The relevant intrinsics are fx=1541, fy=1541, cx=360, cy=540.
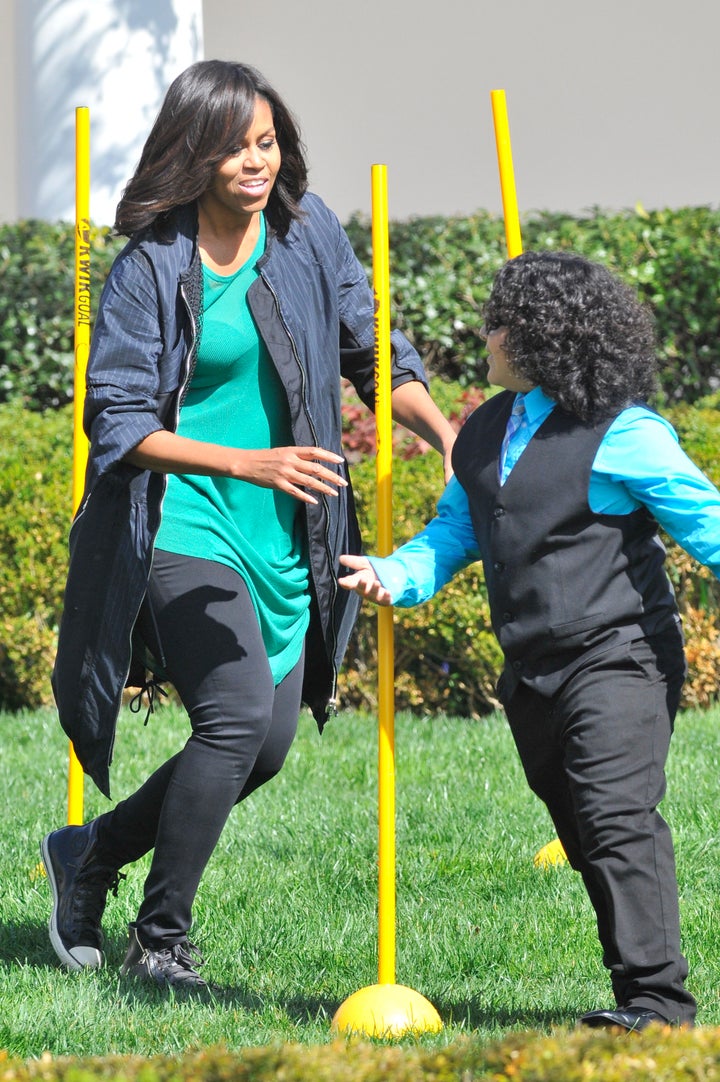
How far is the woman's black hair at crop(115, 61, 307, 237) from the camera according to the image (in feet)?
10.1

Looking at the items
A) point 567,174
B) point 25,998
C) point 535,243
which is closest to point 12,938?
point 25,998

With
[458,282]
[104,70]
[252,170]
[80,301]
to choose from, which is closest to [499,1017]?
[252,170]

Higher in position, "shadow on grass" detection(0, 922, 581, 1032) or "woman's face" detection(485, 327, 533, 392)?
"woman's face" detection(485, 327, 533, 392)

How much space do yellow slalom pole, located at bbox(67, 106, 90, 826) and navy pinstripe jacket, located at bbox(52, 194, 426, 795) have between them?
525mm

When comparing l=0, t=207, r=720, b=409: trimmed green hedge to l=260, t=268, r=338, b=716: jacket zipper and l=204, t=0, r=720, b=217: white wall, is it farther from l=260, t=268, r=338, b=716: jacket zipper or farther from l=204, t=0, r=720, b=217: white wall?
l=260, t=268, r=338, b=716: jacket zipper

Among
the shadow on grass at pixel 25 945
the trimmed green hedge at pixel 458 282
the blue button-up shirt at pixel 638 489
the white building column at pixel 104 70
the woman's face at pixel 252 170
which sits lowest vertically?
the shadow on grass at pixel 25 945

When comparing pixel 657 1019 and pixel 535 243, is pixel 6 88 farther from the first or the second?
pixel 657 1019

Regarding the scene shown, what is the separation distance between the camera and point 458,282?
7391 millimetres

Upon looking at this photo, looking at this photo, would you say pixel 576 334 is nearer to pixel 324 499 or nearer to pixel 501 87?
pixel 324 499

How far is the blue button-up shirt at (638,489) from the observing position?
9.28 ft

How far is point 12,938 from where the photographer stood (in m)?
3.83

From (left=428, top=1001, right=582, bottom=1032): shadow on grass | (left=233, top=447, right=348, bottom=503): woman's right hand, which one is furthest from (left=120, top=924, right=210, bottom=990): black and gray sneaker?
(left=233, top=447, right=348, bottom=503): woman's right hand

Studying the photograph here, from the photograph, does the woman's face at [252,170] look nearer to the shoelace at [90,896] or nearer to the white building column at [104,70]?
the shoelace at [90,896]

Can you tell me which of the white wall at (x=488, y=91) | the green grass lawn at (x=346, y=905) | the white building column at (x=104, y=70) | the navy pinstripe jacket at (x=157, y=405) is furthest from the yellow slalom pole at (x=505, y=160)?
the white wall at (x=488, y=91)
